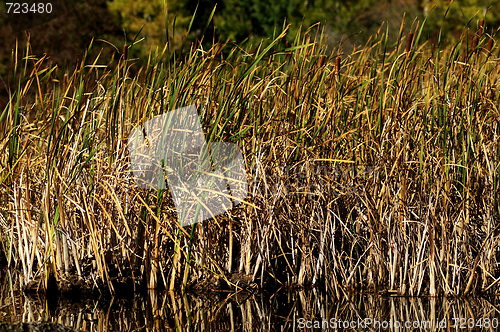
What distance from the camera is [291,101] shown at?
10.1ft

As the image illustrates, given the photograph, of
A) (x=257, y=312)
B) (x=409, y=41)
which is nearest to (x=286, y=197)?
(x=257, y=312)

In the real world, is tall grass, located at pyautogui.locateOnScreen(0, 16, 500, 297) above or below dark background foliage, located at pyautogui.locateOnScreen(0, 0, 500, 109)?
below

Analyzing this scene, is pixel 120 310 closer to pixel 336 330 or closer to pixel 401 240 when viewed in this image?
pixel 336 330

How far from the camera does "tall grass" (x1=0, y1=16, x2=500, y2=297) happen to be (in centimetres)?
275

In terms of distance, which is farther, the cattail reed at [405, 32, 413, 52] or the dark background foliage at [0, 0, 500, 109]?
the dark background foliage at [0, 0, 500, 109]

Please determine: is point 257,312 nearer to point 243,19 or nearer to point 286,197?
point 286,197

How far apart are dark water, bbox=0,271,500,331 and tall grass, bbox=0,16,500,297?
0.11m

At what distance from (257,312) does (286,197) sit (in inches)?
24.5

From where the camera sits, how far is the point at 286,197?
2.87 m

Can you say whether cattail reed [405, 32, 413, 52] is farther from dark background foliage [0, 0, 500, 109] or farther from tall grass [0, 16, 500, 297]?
dark background foliage [0, 0, 500, 109]

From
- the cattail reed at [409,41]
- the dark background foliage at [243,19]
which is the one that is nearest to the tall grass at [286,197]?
the cattail reed at [409,41]

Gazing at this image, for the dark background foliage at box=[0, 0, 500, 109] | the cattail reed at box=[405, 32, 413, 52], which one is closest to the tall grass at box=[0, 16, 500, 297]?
the cattail reed at box=[405, 32, 413, 52]

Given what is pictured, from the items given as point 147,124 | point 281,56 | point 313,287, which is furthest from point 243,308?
point 281,56

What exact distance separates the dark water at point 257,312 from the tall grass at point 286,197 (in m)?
0.11
